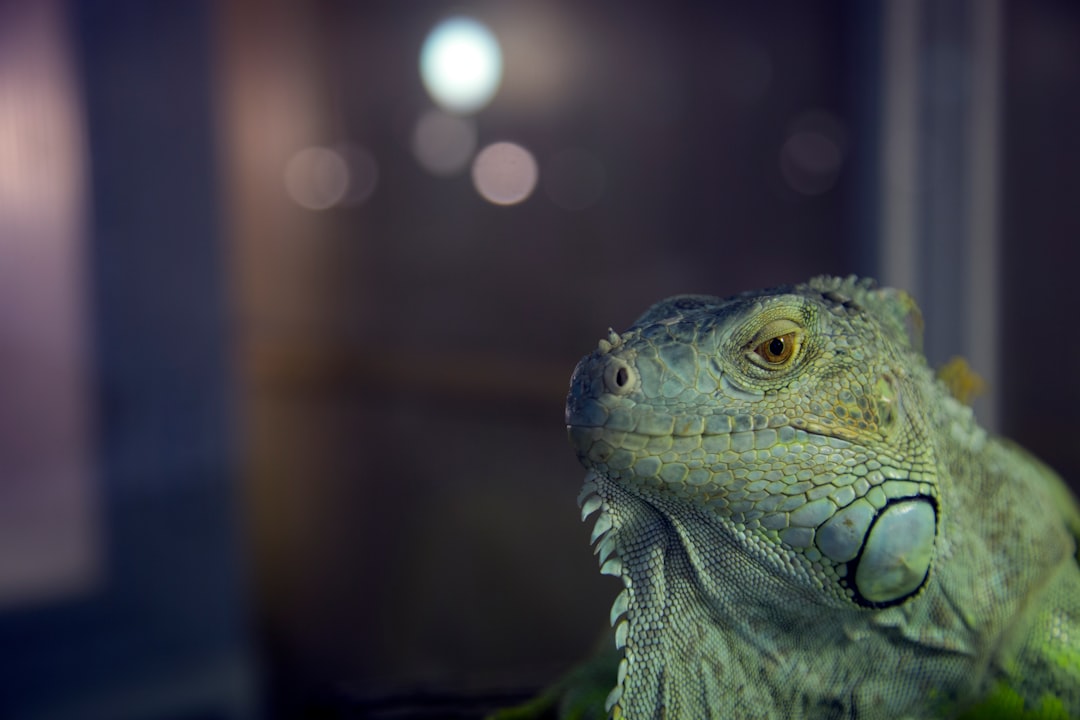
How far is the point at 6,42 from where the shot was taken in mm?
3242

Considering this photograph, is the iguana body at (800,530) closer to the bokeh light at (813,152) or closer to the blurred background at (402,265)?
the blurred background at (402,265)

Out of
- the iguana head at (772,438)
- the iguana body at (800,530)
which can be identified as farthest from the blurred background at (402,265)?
the iguana head at (772,438)

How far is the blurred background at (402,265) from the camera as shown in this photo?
9.04 ft

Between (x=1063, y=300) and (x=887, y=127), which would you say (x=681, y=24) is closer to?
(x=887, y=127)

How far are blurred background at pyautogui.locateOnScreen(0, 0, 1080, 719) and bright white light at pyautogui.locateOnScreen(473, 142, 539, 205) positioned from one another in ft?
0.08

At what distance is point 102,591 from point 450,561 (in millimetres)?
1701

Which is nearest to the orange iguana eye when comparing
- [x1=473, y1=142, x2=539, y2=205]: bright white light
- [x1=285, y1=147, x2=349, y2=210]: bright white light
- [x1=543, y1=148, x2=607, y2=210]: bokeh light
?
[x1=543, y1=148, x2=607, y2=210]: bokeh light

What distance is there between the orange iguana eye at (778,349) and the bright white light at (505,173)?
10.7 feet

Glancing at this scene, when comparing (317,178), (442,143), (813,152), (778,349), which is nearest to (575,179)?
(442,143)

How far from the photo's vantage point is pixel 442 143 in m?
4.44

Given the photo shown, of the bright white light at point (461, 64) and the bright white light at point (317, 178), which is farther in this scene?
the bright white light at point (317, 178)

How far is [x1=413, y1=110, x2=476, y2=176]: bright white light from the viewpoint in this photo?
172 inches

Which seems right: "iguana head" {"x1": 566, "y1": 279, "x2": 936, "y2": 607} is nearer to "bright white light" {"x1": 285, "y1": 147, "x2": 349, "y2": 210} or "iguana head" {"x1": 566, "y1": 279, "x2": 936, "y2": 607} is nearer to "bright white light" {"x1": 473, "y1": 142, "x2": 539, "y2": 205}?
"bright white light" {"x1": 473, "y1": 142, "x2": 539, "y2": 205}

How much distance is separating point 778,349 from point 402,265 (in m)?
3.88
